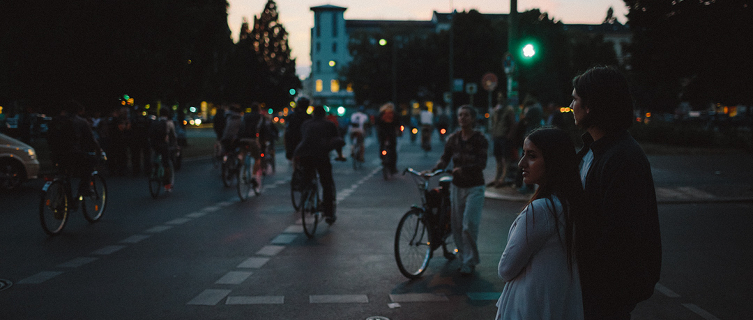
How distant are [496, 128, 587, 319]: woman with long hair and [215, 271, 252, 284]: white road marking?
3995 millimetres

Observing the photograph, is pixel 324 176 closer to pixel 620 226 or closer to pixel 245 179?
pixel 245 179

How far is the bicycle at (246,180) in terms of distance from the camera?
1237cm

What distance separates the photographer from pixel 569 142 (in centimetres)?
244

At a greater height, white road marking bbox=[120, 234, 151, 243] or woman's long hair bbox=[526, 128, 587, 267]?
woman's long hair bbox=[526, 128, 587, 267]

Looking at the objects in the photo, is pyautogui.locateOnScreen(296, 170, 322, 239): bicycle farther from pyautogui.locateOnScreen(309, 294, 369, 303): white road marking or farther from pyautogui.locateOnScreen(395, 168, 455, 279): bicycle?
pyautogui.locateOnScreen(309, 294, 369, 303): white road marking

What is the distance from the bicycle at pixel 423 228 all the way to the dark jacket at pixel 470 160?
0.15 meters

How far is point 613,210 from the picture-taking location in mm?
2387

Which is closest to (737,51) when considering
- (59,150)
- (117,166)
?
(59,150)

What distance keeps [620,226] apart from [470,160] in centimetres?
408

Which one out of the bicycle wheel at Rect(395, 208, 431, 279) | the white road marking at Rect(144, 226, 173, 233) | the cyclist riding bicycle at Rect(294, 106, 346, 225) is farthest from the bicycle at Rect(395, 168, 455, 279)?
the white road marking at Rect(144, 226, 173, 233)

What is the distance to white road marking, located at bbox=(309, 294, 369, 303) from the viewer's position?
542 cm

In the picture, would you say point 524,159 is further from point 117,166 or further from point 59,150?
point 117,166

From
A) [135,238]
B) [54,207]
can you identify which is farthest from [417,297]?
[54,207]

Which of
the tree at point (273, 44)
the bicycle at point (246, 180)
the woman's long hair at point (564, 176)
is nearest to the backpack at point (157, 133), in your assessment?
the bicycle at point (246, 180)
